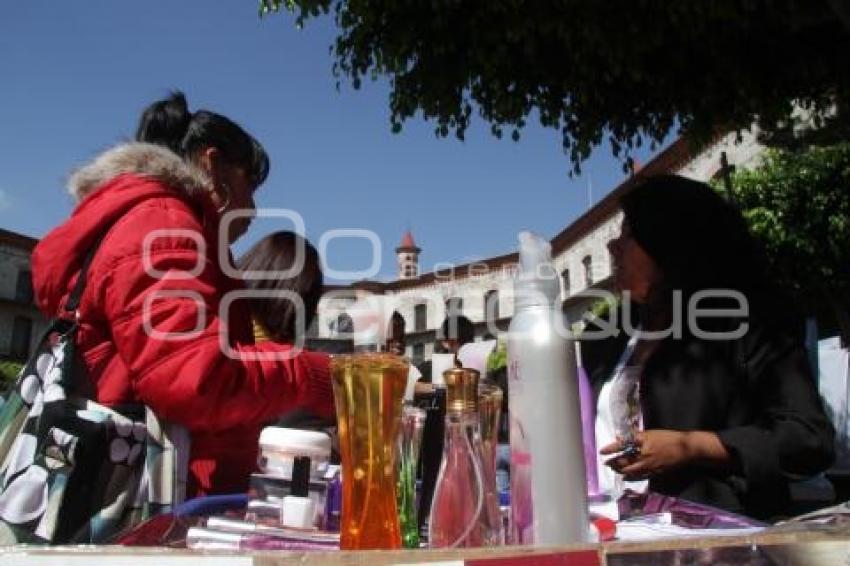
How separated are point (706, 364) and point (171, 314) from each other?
1.36 metres

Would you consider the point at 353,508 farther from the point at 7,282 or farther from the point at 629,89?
the point at 7,282

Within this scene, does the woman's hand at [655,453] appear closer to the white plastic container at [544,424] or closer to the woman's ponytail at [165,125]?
the white plastic container at [544,424]

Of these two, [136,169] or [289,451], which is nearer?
[289,451]

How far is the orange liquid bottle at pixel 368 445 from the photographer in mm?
845

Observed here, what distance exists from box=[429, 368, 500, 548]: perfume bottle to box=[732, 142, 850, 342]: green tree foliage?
18052 millimetres

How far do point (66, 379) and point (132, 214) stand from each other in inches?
13.7

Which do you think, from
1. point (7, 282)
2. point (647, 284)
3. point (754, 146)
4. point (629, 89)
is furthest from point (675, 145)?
point (7, 282)

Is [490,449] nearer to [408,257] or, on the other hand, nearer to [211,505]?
[211,505]

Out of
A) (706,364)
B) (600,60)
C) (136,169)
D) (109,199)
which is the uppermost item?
(600,60)

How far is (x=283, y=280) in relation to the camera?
287 cm

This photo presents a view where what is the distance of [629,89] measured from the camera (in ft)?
20.2

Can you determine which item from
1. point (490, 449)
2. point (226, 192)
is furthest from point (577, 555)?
point (226, 192)

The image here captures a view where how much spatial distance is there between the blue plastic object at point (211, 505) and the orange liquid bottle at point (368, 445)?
1.10ft

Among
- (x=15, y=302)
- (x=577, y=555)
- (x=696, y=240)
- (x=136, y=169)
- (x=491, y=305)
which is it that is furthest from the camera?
(x=491, y=305)
